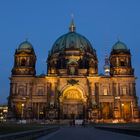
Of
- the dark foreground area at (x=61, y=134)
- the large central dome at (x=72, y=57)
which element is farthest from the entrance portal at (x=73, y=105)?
the dark foreground area at (x=61, y=134)

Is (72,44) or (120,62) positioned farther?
(72,44)

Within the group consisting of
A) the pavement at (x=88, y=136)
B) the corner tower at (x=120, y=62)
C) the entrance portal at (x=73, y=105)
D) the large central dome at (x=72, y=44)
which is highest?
the large central dome at (x=72, y=44)

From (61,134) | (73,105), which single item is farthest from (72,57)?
(61,134)

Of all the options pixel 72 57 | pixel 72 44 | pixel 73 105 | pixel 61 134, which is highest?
pixel 72 44

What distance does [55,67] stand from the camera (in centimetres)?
9156

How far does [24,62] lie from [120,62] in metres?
29.4

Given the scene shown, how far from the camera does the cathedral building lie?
78938 mm

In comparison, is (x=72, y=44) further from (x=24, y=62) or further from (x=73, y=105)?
(x=73, y=105)

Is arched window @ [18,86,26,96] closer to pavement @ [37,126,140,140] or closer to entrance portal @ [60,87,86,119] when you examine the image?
entrance portal @ [60,87,86,119]

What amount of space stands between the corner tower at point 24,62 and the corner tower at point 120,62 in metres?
24.6

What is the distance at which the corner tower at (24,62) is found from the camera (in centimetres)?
8350

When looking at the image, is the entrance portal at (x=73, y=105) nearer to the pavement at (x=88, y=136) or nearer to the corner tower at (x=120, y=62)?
the corner tower at (x=120, y=62)

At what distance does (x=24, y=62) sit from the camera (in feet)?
280

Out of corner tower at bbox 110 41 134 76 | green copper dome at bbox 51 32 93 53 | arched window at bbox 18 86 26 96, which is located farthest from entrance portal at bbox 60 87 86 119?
green copper dome at bbox 51 32 93 53
